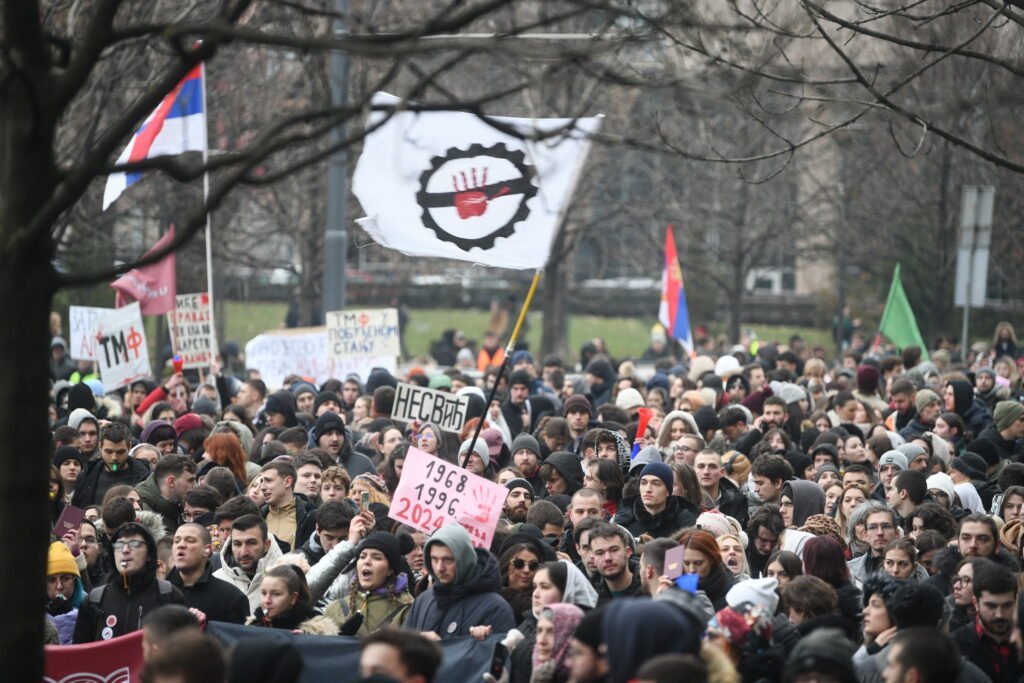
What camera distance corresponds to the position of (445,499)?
331 inches

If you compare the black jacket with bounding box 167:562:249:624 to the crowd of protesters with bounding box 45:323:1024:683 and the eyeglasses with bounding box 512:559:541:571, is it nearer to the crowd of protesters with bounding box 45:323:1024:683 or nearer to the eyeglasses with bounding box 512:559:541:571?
the crowd of protesters with bounding box 45:323:1024:683

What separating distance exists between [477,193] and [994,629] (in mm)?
3696

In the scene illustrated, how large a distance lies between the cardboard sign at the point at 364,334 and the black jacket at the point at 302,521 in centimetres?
889

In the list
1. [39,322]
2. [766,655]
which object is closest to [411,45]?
[39,322]

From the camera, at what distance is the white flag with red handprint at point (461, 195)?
26.3ft

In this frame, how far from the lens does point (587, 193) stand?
2941cm

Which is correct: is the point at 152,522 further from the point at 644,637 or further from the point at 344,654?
the point at 644,637

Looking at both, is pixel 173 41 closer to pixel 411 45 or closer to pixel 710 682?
pixel 411 45

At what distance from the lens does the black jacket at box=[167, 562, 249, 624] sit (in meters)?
7.30

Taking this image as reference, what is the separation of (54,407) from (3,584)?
9.74 meters

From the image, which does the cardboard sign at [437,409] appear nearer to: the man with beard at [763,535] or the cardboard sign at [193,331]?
the man with beard at [763,535]

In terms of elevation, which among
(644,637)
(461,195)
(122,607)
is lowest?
(122,607)

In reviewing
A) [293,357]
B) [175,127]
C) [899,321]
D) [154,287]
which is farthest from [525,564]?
[899,321]

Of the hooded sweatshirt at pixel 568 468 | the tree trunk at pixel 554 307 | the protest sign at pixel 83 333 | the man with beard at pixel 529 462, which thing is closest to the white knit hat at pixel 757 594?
the hooded sweatshirt at pixel 568 468
